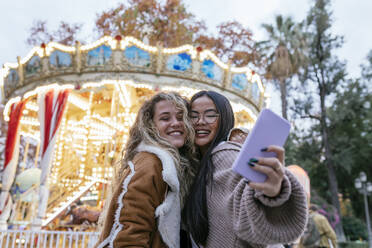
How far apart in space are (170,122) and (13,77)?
9742 mm

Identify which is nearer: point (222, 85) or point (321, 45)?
point (222, 85)

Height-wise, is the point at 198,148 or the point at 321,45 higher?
the point at 321,45

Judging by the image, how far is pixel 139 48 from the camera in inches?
337

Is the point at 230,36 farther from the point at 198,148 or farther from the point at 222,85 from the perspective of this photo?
the point at 198,148

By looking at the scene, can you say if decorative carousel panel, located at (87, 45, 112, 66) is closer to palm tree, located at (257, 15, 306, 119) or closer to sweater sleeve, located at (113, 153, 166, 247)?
sweater sleeve, located at (113, 153, 166, 247)

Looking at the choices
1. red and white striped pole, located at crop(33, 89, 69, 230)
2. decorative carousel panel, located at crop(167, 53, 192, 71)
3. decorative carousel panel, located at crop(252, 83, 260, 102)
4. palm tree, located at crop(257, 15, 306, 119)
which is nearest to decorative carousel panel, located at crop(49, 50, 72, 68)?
red and white striped pole, located at crop(33, 89, 69, 230)

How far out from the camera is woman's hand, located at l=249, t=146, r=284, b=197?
3.35 ft

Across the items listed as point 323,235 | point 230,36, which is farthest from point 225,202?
point 230,36

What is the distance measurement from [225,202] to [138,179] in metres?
0.53

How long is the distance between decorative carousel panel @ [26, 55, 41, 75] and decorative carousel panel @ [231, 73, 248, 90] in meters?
5.99

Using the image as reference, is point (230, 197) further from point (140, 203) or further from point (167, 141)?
Answer: point (167, 141)

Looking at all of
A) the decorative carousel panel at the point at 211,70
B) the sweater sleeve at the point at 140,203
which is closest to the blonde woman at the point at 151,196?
the sweater sleeve at the point at 140,203

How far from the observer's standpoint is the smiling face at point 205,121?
1841 millimetres

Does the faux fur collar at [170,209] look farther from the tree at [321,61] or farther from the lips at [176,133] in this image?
the tree at [321,61]
